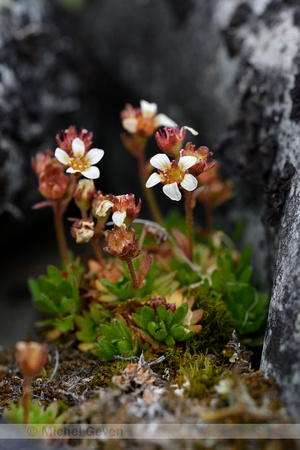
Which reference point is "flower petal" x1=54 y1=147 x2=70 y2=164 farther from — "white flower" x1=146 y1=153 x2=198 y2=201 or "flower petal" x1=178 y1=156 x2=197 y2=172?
"flower petal" x1=178 y1=156 x2=197 y2=172

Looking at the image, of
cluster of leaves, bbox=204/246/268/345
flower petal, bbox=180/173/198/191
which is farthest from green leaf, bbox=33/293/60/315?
flower petal, bbox=180/173/198/191

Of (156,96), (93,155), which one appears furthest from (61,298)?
(156,96)

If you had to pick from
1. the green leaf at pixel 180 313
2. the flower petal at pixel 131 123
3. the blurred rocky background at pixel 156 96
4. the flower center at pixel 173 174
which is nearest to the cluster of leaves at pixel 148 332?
the green leaf at pixel 180 313

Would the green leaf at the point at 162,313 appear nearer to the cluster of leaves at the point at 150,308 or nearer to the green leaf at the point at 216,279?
the cluster of leaves at the point at 150,308

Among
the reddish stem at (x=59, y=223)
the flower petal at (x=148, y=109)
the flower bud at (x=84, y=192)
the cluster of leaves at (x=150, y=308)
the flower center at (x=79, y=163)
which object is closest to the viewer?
the cluster of leaves at (x=150, y=308)

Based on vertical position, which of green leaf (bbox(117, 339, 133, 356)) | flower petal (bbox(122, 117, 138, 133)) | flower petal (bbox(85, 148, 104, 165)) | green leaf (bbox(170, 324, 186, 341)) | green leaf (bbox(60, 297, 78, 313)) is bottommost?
green leaf (bbox(117, 339, 133, 356))

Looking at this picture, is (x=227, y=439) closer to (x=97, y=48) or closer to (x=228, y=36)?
(x=228, y=36)
